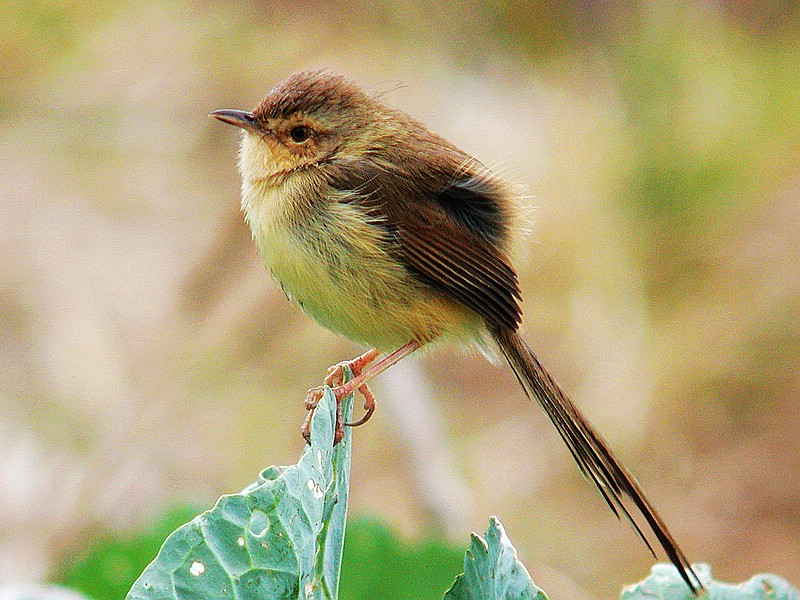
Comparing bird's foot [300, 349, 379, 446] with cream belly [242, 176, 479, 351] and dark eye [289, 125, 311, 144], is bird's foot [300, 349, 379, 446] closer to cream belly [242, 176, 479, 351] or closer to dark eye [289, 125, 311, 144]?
cream belly [242, 176, 479, 351]

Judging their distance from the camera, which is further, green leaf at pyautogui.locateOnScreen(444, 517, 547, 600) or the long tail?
the long tail

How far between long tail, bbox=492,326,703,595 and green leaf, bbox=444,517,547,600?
0.51 metres

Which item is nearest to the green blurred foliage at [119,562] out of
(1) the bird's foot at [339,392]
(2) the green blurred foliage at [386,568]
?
(2) the green blurred foliage at [386,568]

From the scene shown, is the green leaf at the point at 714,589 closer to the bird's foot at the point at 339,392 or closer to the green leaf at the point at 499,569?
the green leaf at the point at 499,569

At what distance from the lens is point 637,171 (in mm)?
6410

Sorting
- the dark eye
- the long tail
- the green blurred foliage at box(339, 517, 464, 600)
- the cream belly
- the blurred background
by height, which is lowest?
the long tail

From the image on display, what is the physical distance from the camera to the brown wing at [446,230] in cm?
290

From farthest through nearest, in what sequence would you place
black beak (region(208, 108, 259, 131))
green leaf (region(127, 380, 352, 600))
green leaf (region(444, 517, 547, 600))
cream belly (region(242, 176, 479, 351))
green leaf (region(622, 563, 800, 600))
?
1. black beak (region(208, 108, 259, 131))
2. cream belly (region(242, 176, 479, 351))
3. green leaf (region(622, 563, 800, 600))
4. green leaf (region(444, 517, 547, 600))
5. green leaf (region(127, 380, 352, 600))

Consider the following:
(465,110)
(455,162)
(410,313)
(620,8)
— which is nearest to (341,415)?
(410,313)

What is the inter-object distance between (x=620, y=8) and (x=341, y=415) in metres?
4.99

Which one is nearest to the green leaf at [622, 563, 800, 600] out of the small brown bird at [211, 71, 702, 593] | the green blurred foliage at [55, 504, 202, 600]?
the small brown bird at [211, 71, 702, 593]

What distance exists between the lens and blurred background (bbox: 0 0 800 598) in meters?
5.57

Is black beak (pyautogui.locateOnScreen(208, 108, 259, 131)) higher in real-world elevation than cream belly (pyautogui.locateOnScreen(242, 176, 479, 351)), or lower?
higher

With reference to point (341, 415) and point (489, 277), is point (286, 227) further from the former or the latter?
point (341, 415)
